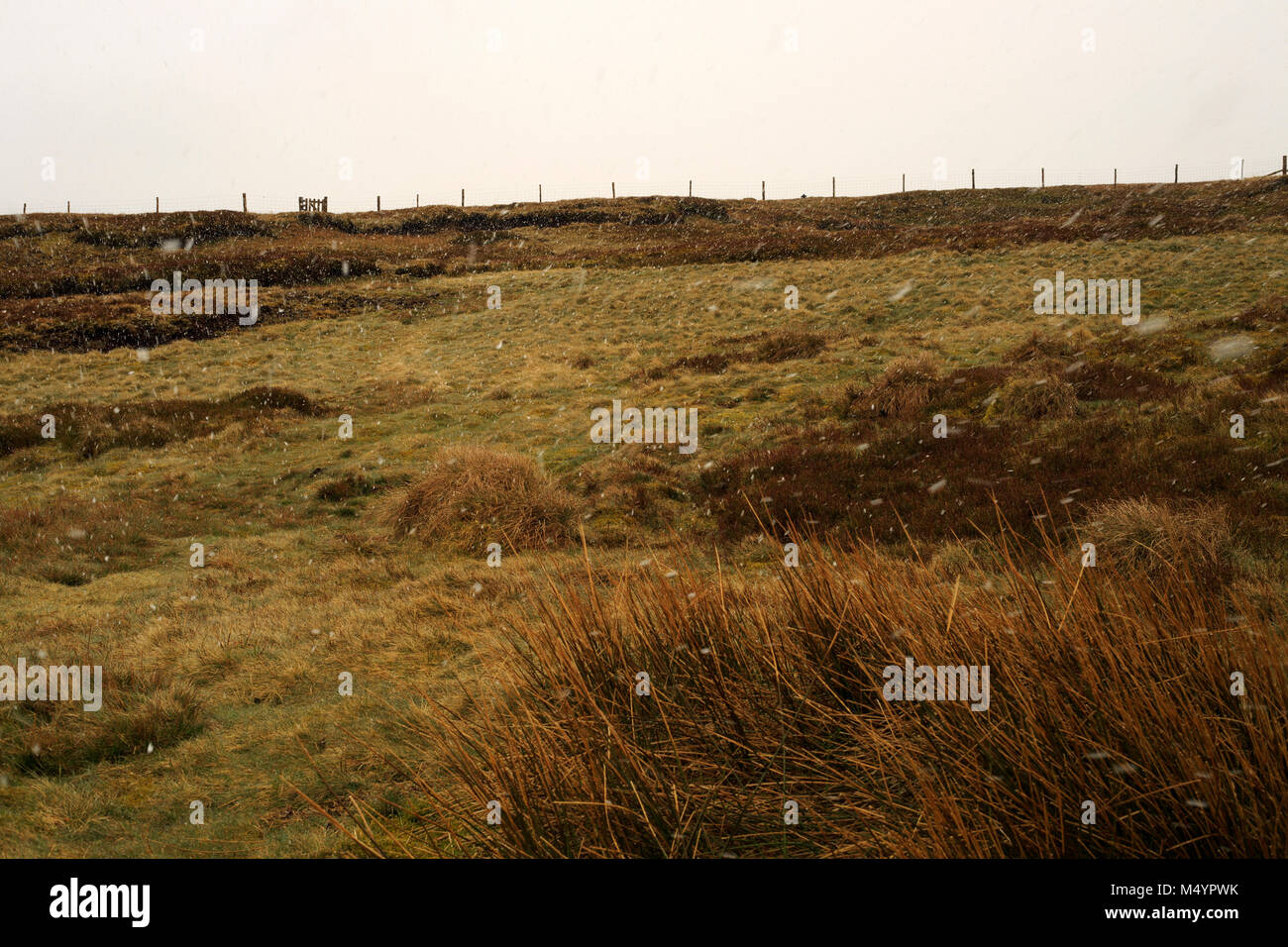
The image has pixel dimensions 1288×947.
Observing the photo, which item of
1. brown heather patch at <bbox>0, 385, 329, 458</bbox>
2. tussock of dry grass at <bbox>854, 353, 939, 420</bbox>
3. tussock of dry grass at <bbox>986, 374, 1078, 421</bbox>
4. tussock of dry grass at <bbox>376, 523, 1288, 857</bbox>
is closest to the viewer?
tussock of dry grass at <bbox>376, 523, 1288, 857</bbox>

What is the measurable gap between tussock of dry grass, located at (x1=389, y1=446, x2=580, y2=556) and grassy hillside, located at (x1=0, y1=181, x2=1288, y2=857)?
7 cm

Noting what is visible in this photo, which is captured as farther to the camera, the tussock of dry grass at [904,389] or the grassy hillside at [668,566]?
the tussock of dry grass at [904,389]

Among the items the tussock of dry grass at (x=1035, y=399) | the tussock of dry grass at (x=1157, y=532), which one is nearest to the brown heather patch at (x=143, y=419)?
the tussock of dry grass at (x=1035, y=399)

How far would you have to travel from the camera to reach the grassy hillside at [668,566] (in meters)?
2.80

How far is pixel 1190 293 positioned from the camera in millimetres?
21172

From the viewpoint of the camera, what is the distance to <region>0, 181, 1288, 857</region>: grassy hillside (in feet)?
9.19

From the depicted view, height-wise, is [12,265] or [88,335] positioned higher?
[12,265]

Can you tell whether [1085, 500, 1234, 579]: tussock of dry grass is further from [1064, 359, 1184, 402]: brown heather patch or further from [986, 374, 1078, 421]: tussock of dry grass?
[1064, 359, 1184, 402]: brown heather patch

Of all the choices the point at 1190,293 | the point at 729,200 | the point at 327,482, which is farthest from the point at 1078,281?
the point at 729,200

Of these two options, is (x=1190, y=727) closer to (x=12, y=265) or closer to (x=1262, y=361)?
(x=1262, y=361)

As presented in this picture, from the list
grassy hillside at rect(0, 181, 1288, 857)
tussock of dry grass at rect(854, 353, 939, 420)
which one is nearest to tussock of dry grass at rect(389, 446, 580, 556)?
grassy hillside at rect(0, 181, 1288, 857)

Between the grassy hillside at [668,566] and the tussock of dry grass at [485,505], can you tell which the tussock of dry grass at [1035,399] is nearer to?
the grassy hillside at [668,566]

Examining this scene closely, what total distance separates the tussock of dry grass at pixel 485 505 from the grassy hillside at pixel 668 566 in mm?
68
